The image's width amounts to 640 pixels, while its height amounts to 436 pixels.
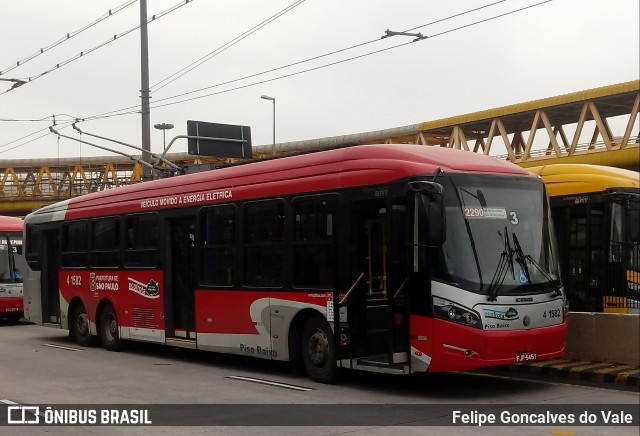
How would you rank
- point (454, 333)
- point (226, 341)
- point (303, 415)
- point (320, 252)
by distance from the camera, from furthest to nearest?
point (226, 341) → point (320, 252) → point (454, 333) → point (303, 415)

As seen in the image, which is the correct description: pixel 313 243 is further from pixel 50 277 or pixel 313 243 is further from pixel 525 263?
pixel 50 277

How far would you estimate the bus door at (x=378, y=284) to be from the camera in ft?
35.5

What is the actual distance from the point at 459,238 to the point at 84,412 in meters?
4.84

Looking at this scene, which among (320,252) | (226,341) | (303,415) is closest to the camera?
(303,415)

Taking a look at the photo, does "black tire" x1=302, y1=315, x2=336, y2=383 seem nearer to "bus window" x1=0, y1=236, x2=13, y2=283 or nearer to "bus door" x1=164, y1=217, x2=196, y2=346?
"bus door" x1=164, y1=217, x2=196, y2=346

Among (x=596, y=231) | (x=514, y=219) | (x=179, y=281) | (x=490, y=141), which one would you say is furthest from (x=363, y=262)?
(x=490, y=141)

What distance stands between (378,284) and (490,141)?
43.7 meters

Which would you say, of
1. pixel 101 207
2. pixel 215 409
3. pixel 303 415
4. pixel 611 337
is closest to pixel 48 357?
pixel 101 207

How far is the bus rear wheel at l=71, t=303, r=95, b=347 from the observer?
61.1 feet

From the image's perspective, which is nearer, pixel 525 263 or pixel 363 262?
pixel 525 263

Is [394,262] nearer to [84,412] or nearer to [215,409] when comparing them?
[215,409]

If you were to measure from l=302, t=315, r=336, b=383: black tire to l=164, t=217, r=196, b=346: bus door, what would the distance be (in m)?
3.18

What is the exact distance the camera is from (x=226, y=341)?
1395cm

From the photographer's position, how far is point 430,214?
10.4 meters
